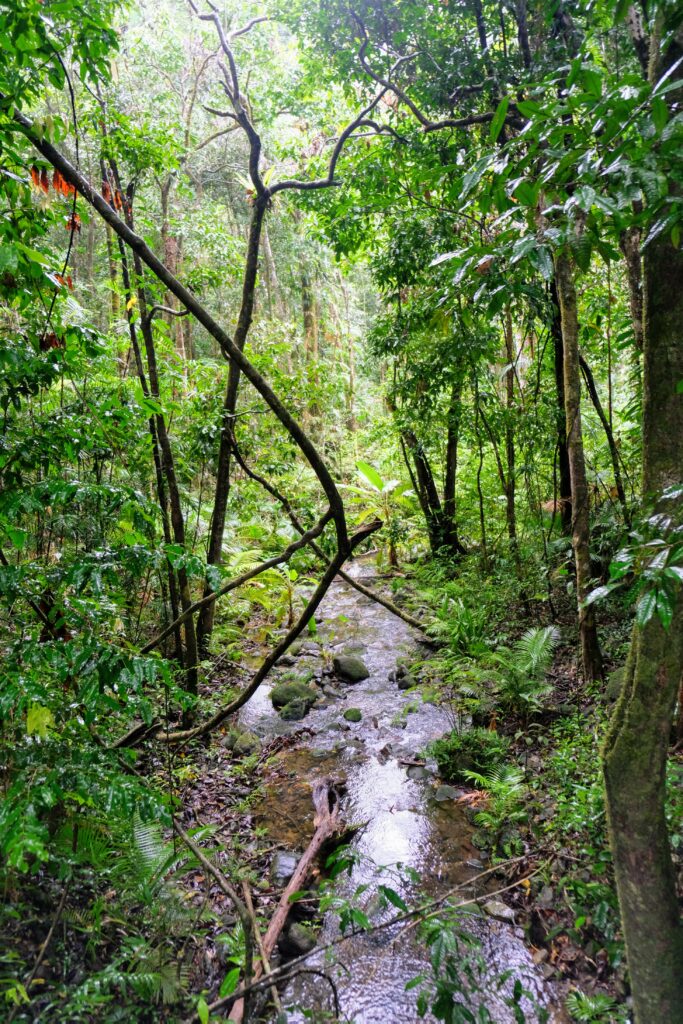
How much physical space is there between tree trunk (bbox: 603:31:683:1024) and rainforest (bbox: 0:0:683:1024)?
0.01 m

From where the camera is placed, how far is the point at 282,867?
12.6 ft

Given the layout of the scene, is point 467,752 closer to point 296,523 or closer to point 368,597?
point 368,597

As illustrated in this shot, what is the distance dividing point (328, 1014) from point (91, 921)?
4.23 feet

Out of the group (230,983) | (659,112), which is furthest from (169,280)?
(230,983)

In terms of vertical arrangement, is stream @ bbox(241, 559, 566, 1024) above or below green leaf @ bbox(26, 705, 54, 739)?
below

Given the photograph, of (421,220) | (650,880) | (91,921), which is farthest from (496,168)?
(421,220)

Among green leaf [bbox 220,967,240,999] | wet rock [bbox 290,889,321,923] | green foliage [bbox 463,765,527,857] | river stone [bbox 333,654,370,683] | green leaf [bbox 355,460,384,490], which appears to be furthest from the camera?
green leaf [bbox 355,460,384,490]

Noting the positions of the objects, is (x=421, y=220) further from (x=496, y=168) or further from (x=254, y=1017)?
(x=254, y=1017)

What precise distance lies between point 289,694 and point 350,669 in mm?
878

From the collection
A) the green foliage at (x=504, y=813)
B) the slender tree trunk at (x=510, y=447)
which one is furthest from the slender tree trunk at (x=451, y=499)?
the green foliage at (x=504, y=813)

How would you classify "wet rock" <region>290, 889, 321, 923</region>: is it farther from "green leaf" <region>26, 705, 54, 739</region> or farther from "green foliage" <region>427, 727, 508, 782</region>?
→ "green leaf" <region>26, 705, 54, 739</region>

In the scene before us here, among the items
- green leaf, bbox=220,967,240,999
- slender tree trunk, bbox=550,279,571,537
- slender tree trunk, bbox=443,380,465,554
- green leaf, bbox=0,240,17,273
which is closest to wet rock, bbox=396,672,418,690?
slender tree trunk, bbox=550,279,571,537

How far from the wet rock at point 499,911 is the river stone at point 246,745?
8.04 ft

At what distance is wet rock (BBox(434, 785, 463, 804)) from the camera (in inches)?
181
